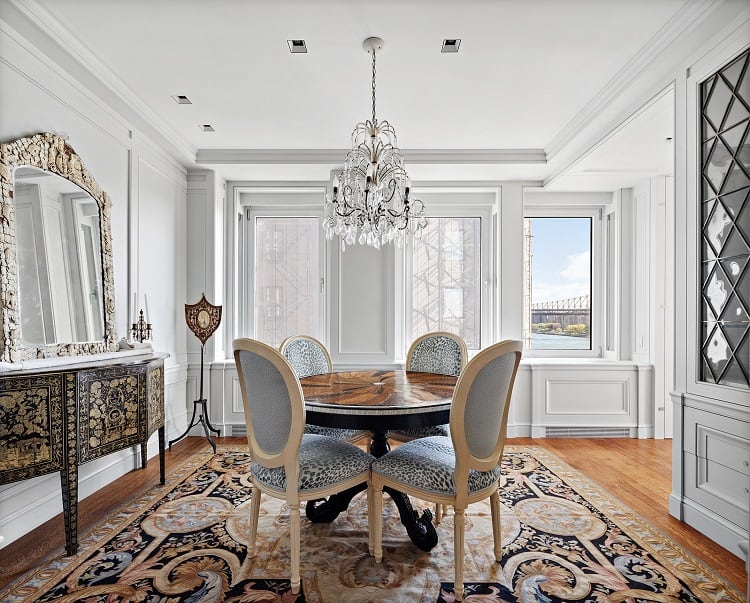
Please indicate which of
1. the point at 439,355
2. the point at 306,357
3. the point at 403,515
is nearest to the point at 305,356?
the point at 306,357

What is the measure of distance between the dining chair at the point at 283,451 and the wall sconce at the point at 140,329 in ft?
5.19

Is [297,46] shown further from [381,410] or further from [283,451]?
[283,451]

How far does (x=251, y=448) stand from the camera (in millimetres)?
2053

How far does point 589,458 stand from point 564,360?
4.10ft

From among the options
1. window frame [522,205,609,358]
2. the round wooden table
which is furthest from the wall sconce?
window frame [522,205,609,358]

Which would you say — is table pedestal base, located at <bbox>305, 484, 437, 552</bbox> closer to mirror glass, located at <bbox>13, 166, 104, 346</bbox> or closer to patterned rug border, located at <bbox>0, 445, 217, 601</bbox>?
patterned rug border, located at <bbox>0, 445, 217, 601</bbox>

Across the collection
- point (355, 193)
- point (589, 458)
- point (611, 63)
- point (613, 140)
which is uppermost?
point (611, 63)

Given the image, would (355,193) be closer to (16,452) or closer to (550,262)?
(16,452)

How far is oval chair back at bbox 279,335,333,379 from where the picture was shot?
9.84 feet

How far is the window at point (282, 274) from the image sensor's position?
482cm

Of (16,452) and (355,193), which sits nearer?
(16,452)

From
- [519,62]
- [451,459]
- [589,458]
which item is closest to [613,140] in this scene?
[519,62]

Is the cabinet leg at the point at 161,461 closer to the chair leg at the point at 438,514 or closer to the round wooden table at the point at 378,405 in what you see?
the round wooden table at the point at 378,405

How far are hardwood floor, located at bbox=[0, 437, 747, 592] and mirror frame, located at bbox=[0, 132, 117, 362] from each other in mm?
905
